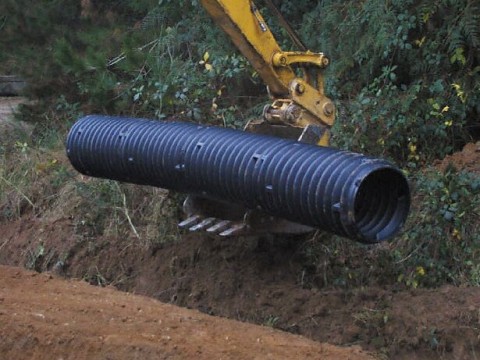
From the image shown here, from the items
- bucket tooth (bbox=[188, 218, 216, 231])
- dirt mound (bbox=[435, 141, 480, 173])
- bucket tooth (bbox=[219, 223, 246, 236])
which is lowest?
bucket tooth (bbox=[188, 218, 216, 231])

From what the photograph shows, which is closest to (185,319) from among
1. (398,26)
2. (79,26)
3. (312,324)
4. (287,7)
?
(312,324)

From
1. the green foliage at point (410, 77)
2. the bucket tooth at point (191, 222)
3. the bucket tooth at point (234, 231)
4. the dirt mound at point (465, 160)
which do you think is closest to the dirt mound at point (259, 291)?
the bucket tooth at point (191, 222)

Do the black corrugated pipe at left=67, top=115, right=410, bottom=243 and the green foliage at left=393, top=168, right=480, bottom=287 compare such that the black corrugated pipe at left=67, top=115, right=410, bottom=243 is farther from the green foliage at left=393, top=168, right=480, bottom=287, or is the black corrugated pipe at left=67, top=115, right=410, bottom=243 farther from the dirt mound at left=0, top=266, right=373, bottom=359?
the green foliage at left=393, top=168, right=480, bottom=287

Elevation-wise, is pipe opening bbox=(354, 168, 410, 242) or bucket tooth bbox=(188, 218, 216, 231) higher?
pipe opening bbox=(354, 168, 410, 242)

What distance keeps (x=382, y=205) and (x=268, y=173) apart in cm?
81

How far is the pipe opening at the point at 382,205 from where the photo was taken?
6.08 m

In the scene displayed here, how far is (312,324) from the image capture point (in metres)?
6.83

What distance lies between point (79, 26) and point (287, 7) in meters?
4.08

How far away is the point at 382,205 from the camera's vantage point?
625 cm

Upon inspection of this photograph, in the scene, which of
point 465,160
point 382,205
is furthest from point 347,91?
point 382,205

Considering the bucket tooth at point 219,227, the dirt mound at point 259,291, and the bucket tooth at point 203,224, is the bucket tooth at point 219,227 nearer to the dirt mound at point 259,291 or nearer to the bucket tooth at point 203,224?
the bucket tooth at point 203,224

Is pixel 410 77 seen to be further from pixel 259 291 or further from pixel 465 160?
pixel 259 291

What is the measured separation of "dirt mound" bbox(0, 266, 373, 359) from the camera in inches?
218

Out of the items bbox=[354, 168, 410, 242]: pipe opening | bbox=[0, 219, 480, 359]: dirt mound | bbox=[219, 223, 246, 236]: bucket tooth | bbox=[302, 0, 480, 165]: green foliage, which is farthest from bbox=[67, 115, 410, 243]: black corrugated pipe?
bbox=[302, 0, 480, 165]: green foliage
